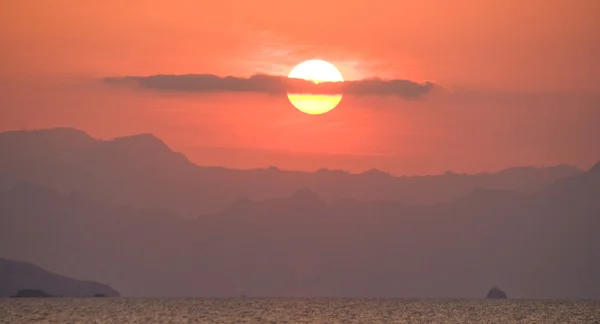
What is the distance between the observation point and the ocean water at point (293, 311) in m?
40.3

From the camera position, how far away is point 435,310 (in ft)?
148

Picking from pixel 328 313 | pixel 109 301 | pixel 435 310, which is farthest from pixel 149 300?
pixel 435 310

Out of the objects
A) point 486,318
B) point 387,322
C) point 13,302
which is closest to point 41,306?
point 13,302

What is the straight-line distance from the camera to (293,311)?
143ft

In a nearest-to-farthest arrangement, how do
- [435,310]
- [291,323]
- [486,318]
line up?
1. [291,323]
2. [486,318]
3. [435,310]

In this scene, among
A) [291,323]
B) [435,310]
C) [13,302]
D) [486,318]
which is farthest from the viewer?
[13,302]

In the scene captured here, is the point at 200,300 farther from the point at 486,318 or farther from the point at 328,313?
the point at 486,318

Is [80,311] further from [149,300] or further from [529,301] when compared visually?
[529,301]

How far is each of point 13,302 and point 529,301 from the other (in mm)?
26889

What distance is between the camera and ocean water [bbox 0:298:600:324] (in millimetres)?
40281

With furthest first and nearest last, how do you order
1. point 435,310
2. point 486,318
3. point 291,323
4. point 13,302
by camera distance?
point 13,302 < point 435,310 < point 486,318 < point 291,323

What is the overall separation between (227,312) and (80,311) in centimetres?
663

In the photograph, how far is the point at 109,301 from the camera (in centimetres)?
4834

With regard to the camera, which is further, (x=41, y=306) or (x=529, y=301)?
(x=529, y=301)
